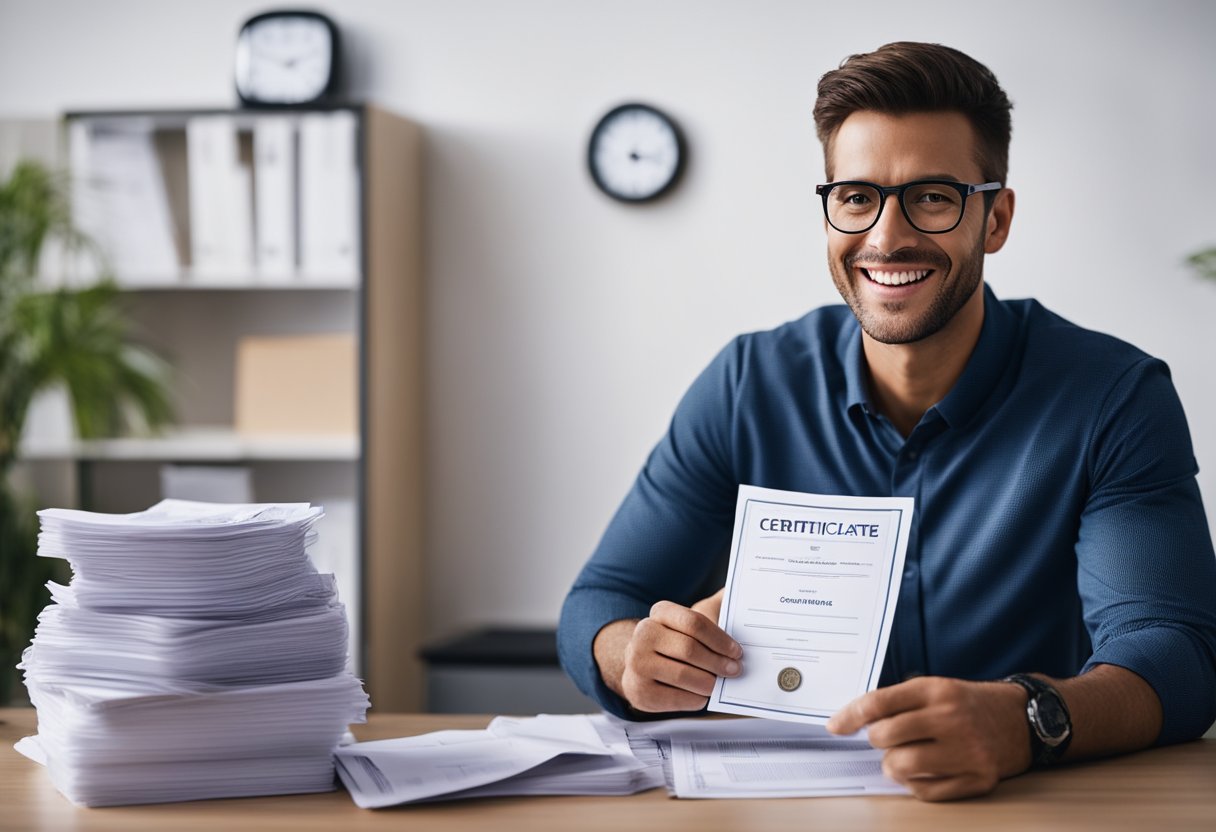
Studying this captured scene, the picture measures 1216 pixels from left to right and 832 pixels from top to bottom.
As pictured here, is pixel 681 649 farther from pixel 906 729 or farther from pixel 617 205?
pixel 617 205

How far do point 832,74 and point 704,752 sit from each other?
2.91 feet

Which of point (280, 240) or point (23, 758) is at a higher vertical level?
point (280, 240)

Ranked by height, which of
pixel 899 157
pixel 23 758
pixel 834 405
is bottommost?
pixel 23 758

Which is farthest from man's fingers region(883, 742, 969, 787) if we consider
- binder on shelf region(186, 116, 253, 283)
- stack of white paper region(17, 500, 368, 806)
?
binder on shelf region(186, 116, 253, 283)

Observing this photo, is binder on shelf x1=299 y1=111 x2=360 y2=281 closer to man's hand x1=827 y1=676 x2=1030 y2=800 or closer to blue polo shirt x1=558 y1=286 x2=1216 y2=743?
blue polo shirt x1=558 y1=286 x2=1216 y2=743

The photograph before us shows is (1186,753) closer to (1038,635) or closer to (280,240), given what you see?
(1038,635)

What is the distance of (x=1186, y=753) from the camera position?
4.30ft

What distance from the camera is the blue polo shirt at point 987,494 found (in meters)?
1.44

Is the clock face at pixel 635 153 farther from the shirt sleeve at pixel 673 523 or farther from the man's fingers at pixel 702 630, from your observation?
the man's fingers at pixel 702 630

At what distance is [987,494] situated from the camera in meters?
1.62

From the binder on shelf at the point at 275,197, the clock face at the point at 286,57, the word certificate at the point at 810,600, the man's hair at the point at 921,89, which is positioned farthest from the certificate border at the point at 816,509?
the clock face at the point at 286,57

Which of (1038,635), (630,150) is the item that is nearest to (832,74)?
(1038,635)

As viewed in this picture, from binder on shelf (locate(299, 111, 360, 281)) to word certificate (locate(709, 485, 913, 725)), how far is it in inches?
88.0

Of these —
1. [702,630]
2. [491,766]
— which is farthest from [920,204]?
[491,766]
